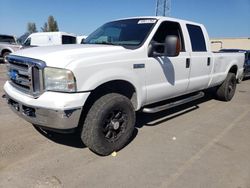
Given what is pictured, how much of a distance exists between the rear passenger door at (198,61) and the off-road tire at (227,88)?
1.31 meters

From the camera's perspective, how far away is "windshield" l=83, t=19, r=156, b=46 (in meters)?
4.13

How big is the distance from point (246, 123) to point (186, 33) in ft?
7.43

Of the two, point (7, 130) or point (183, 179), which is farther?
point (7, 130)

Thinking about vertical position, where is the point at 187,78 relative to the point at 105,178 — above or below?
above

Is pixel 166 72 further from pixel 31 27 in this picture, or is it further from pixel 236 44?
pixel 31 27

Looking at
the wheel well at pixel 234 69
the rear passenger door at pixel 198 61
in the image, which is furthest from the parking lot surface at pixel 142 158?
the wheel well at pixel 234 69

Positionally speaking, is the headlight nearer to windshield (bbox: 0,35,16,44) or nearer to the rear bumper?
the rear bumper

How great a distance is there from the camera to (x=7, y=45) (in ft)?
58.5

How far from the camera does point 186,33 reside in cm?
493

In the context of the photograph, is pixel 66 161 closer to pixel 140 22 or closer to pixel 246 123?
pixel 140 22

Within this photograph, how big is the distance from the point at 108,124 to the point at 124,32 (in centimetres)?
180

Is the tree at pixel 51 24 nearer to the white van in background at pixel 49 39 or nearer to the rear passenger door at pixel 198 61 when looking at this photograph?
the white van in background at pixel 49 39

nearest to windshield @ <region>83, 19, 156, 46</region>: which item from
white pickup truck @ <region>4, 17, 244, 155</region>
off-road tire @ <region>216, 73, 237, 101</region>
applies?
white pickup truck @ <region>4, 17, 244, 155</region>

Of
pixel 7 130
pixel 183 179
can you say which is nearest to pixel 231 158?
pixel 183 179
